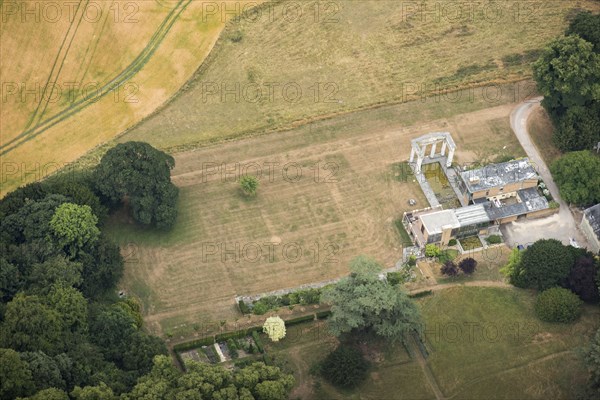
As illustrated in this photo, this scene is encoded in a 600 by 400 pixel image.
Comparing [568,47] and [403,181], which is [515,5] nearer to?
[568,47]

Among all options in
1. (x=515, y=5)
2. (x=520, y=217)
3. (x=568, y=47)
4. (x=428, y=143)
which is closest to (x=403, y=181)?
(x=428, y=143)

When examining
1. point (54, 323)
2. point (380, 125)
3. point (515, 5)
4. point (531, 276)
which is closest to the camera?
point (54, 323)

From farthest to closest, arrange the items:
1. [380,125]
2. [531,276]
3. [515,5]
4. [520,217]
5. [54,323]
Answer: [515,5]
[380,125]
[520,217]
[531,276]
[54,323]

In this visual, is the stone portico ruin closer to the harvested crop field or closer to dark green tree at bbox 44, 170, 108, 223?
the harvested crop field

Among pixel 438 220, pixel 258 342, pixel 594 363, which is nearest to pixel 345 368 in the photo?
pixel 258 342

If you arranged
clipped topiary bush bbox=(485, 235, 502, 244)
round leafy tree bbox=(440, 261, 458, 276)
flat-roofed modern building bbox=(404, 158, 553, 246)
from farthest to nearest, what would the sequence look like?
1. clipped topiary bush bbox=(485, 235, 502, 244)
2. flat-roofed modern building bbox=(404, 158, 553, 246)
3. round leafy tree bbox=(440, 261, 458, 276)

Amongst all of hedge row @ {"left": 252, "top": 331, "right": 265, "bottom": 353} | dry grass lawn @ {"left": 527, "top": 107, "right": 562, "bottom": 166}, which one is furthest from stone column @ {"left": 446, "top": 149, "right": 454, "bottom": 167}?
hedge row @ {"left": 252, "top": 331, "right": 265, "bottom": 353}

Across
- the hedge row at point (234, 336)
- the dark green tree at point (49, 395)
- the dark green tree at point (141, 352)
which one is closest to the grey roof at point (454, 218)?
the hedge row at point (234, 336)
